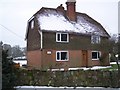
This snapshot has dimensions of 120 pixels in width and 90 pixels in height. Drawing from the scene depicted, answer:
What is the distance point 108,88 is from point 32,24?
93.6 feet

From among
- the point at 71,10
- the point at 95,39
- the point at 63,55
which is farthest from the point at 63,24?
the point at 95,39

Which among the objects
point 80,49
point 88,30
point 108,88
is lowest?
point 108,88

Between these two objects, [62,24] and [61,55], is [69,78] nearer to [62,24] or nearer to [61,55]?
[61,55]

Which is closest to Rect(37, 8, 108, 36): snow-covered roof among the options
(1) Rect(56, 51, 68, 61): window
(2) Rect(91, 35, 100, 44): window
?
(2) Rect(91, 35, 100, 44): window

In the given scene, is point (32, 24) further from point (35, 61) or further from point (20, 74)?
point (20, 74)

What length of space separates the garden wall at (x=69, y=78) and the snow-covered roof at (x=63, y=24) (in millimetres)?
23176

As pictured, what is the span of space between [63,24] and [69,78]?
26085 mm

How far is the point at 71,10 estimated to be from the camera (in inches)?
1666

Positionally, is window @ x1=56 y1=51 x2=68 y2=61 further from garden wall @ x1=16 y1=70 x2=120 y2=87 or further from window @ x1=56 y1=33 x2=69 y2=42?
garden wall @ x1=16 y1=70 x2=120 y2=87

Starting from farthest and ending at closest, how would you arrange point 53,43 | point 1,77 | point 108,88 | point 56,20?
point 56,20
point 53,43
point 108,88
point 1,77

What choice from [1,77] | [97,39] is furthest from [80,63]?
[1,77]

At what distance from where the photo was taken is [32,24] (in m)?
41.7

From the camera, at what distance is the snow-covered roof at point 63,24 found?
39206 millimetres

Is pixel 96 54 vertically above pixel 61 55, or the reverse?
pixel 96 54
